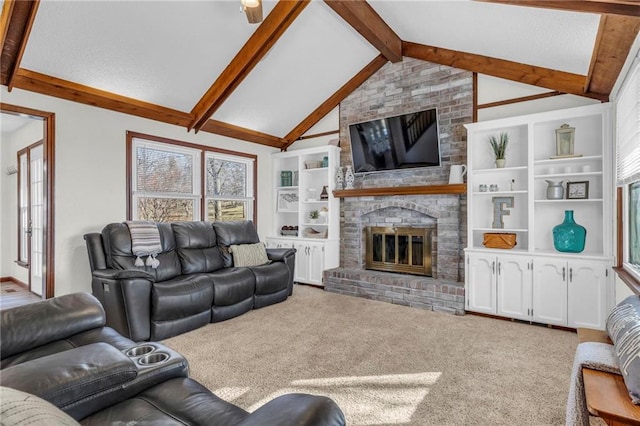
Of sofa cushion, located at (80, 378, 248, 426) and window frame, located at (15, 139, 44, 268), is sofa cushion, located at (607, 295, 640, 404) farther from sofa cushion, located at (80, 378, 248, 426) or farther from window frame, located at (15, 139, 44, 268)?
window frame, located at (15, 139, 44, 268)

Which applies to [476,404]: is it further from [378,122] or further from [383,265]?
[378,122]

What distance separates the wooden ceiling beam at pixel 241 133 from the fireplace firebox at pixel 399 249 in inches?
89.3

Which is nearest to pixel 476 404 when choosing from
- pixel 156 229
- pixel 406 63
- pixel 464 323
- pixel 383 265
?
pixel 464 323

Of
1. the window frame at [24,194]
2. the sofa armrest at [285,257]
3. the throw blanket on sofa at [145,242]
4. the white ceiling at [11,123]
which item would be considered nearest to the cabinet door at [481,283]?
the sofa armrest at [285,257]

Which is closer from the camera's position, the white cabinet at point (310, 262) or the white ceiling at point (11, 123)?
the white ceiling at point (11, 123)

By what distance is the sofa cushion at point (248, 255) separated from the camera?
4.28 meters

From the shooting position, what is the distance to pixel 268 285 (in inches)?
162

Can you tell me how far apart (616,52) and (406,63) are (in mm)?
2657

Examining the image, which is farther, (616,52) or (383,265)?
(383,265)

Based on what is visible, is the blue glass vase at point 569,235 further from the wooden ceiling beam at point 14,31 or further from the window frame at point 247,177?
the wooden ceiling beam at point 14,31

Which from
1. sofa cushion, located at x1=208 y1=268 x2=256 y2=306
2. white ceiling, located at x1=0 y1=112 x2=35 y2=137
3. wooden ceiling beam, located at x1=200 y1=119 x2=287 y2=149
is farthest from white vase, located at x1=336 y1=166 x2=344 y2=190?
white ceiling, located at x1=0 y1=112 x2=35 y2=137

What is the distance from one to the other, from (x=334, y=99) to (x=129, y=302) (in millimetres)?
4141

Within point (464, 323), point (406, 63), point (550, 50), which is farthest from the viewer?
point (406, 63)

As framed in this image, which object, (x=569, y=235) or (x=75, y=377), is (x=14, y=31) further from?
(x=569, y=235)
